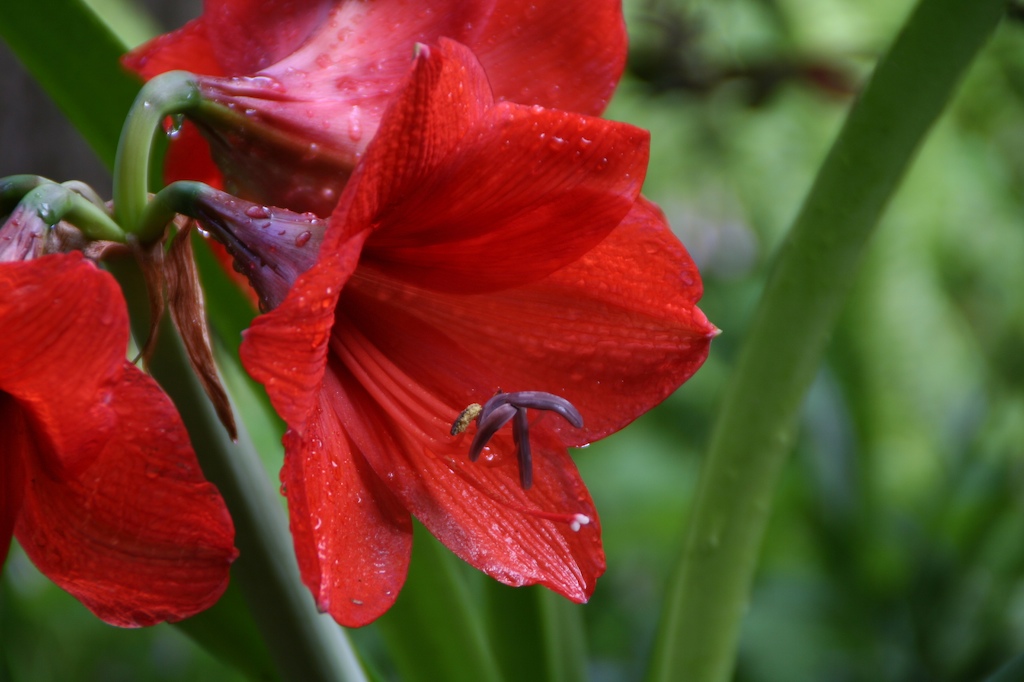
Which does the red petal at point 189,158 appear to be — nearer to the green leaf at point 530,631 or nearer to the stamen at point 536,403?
the stamen at point 536,403

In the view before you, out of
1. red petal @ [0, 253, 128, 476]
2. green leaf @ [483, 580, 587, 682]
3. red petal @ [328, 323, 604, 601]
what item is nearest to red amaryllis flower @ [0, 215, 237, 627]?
red petal @ [0, 253, 128, 476]

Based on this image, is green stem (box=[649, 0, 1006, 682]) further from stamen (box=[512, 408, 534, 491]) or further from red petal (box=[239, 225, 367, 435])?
red petal (box=[239, 225, 367, 435])

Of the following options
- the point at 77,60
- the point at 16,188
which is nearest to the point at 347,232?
the point at 16,188

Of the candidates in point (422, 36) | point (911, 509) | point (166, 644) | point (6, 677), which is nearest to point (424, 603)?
point (6, 677)

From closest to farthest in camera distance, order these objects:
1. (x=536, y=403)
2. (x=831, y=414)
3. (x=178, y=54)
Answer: (x=536, y=403), (x=178, y=54), (x=831, y=414)

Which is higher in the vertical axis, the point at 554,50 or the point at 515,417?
the point at 554,50

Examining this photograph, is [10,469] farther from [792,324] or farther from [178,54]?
[792,324]

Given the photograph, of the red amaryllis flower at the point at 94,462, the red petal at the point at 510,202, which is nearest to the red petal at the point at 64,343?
the red amaryllis flower at the point at 94,462
